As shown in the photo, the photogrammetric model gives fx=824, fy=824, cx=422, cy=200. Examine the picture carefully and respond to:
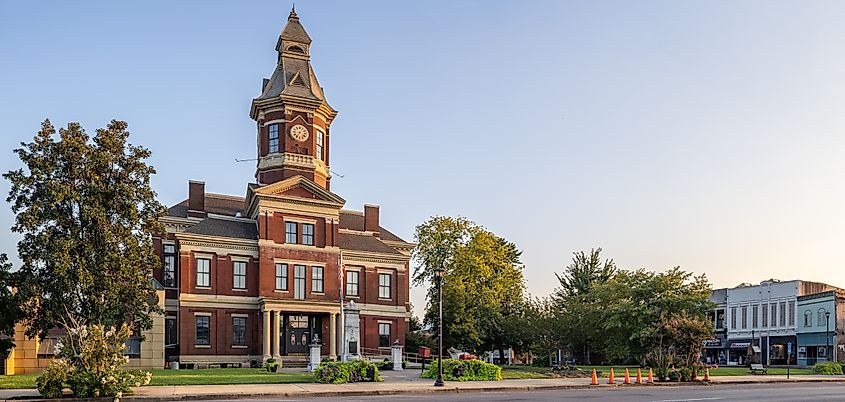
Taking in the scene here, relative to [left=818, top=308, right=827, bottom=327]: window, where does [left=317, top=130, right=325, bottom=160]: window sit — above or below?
above

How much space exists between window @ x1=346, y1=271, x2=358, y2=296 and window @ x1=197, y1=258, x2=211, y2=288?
32.7 feet

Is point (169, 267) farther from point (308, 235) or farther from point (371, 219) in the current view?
point (371, 219)

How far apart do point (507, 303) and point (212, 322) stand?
24.8 meters

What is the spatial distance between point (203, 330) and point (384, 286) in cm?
1353


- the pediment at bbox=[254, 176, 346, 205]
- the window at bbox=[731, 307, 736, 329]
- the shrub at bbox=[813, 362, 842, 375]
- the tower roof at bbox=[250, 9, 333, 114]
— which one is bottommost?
the shrub at bbox=[813, 362, 842, 375]

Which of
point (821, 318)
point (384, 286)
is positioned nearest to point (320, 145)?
point (384, 286)

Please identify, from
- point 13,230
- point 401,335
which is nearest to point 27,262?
point 13,230

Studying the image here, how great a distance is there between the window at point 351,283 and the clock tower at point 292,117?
22.4ft

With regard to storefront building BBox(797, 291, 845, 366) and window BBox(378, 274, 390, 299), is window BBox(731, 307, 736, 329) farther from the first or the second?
window BBox(378, 274, 390, 299)

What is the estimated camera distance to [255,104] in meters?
59.3

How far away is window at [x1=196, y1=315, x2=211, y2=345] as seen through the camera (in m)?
53.0

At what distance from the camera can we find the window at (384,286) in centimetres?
6009

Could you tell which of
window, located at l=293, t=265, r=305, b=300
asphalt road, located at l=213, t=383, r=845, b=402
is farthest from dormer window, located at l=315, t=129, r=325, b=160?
asphalt road, located at l=213, t=383, r=845, b=402

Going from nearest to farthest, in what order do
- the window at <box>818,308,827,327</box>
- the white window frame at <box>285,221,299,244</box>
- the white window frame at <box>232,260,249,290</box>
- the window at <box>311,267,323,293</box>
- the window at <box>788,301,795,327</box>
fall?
the white window frame at <box>232,260,249,290</box>, the white window frame at <box>285,221,299,244</box>, the window at <box>311,267,323,293</box>, the window at <box>818,308,827,327</box>, the window at <box>788,301,795,327</box>
